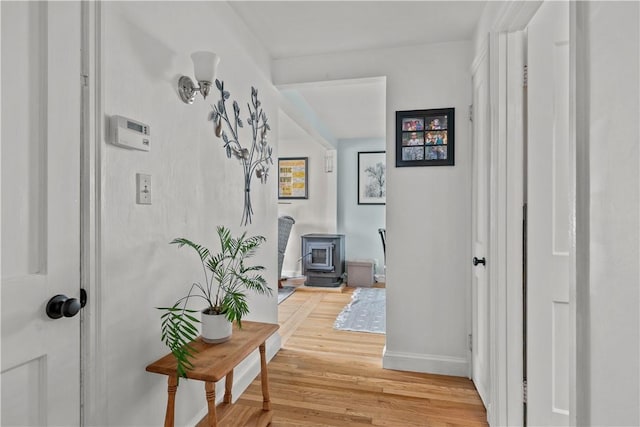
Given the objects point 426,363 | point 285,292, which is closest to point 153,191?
point 426,363

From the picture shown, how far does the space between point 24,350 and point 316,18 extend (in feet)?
7.19

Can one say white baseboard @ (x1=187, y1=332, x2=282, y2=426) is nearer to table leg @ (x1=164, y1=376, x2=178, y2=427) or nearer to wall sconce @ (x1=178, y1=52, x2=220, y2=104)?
table leg @ (x1=164, y1=376, x2=178, y2=427)

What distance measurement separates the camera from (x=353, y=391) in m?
2.17

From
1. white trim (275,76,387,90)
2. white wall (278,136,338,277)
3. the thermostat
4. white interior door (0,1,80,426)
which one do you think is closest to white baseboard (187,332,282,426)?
white interior door (0,1,80,426)

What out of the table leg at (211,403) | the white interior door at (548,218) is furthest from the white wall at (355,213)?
the table leg at (211,403)

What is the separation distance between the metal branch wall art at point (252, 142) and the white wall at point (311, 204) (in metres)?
3.10

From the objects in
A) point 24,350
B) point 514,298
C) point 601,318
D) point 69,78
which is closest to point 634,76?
point 601,318

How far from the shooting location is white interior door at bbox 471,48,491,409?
6.27 ft

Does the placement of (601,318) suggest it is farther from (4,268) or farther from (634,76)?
(4,268)

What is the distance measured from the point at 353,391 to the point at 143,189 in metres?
1.74

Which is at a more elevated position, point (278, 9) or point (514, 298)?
point (278, 9)

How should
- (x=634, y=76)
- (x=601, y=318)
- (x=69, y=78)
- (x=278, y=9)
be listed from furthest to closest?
(x=278, y=9) → (x=69, y=78) → (x=601, y=318) → (x=634, y=76)

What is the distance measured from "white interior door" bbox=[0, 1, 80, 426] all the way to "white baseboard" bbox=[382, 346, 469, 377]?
1.97 metres

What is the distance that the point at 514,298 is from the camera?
1.68 meters
